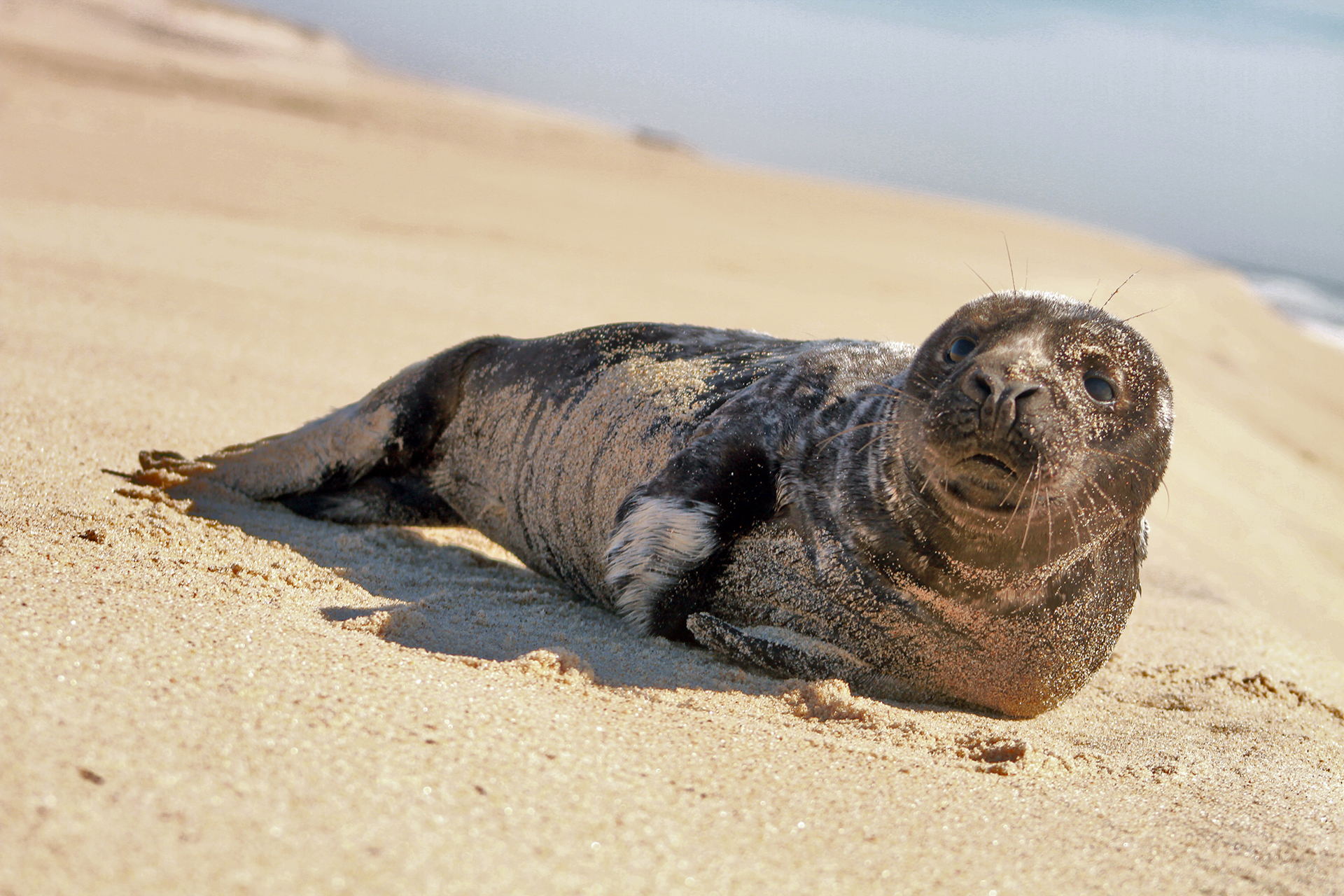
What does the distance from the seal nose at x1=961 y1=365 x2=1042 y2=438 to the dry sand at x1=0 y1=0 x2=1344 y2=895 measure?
739 millimetres

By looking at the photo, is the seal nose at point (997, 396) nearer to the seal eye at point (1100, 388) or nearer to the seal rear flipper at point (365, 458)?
the seal eye at point (1100, 388)

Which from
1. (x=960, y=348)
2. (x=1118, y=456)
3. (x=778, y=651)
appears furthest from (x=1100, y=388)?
(x=778, y=651)

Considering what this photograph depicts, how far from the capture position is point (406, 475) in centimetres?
428

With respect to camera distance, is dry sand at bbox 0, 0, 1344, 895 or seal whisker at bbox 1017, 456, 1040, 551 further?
seal whisker at bbox 1017, 456, 1040, 551

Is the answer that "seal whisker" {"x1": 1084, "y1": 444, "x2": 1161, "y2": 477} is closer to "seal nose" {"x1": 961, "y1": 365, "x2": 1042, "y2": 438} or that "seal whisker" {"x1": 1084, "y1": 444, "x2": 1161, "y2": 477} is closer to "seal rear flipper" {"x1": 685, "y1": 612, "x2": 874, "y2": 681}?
"seal nose" {"x1": 961, "y1": 365, "x2": 1042, "y2": 438}

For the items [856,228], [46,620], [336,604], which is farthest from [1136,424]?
[856,228]

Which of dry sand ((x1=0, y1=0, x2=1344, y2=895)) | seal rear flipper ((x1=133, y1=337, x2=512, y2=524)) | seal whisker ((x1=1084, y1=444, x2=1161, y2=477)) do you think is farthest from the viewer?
seal rear flipper ((x1=133, y1=337, x2=512, y2=524))

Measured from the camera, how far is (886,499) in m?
3.08

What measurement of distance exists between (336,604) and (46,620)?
2.88 ft

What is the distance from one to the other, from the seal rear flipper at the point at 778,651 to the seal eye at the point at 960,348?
32.5 inches

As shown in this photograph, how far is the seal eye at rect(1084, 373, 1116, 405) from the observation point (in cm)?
290

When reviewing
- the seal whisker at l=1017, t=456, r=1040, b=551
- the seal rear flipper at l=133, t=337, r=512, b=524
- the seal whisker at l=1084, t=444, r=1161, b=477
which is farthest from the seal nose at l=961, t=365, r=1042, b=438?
the seal rear flipper at l=133, t=337, r=512, b=524

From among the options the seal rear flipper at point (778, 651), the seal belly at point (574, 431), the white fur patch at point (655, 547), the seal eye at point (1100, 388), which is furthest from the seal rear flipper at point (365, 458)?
the seal eye at point (1100, 388)

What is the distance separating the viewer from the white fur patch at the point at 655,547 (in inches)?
124
